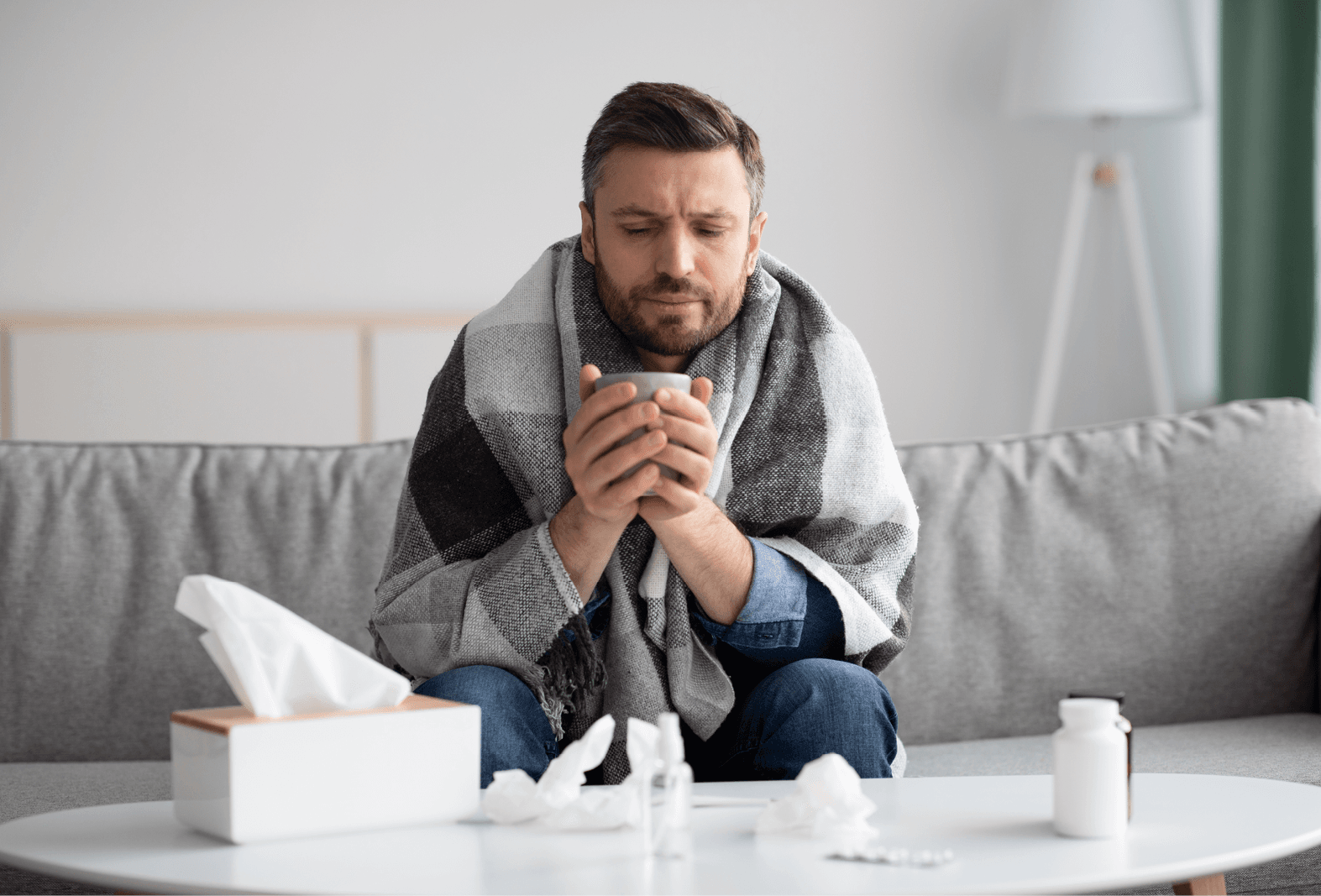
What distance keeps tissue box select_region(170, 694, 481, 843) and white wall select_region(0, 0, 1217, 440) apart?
217 centimetres

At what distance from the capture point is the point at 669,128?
1254mm

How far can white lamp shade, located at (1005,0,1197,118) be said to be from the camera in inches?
108

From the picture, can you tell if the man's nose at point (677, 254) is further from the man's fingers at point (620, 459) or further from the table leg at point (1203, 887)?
the table leg at point (1203, 887)

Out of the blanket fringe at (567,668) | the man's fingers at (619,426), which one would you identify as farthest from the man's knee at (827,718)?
the man's fingers at (619,426)

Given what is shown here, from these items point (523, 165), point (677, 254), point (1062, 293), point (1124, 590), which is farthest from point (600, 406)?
point (1062, 293)

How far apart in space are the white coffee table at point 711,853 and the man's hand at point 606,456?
29 cm

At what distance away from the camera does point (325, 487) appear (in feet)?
5.72

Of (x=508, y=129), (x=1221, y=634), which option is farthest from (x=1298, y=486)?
(x=508, y=129)

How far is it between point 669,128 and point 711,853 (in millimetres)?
718

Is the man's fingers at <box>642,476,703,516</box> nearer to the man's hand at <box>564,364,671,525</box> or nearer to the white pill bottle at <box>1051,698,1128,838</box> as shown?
the man's hand at <box>564,364,671,525</box>

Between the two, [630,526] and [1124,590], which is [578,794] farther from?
[1124,590]

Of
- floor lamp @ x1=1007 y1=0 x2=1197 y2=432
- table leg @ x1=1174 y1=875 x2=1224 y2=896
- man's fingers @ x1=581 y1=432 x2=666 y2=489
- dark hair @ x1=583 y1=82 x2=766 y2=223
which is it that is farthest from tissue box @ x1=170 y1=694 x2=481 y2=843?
floor lamp @ x1=1007 y1=0 x2=1197 y2=432

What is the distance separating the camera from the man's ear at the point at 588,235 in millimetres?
1359

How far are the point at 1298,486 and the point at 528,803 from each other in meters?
1.32
